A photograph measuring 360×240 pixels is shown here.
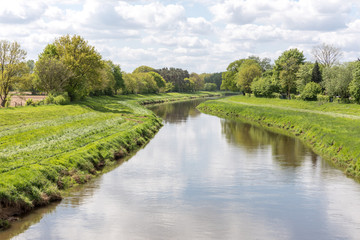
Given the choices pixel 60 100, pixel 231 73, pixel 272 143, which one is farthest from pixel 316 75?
pixel 231 73

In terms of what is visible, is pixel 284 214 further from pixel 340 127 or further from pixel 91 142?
pixel 340 127

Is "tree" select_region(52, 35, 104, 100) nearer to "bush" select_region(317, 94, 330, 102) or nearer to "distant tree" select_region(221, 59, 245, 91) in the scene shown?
"bush" select_region(317, 94, 330, 102)

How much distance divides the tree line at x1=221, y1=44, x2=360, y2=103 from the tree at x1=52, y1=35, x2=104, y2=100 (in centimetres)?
4628

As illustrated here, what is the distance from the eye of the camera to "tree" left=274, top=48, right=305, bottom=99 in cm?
9669

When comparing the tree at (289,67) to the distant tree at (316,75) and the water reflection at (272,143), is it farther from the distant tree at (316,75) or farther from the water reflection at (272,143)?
the water reflection at (272,143)

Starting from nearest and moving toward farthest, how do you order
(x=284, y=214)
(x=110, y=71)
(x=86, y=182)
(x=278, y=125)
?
(x=284, y=214)
(x=86, y=182)
(x=278, y=125)
(x=110, y=71)

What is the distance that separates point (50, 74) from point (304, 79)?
189 ft

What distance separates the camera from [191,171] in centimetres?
2878

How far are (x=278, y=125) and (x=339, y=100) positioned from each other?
2071 centimetres

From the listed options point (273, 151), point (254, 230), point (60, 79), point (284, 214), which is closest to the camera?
point (254, 230)

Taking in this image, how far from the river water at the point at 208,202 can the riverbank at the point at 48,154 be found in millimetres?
923

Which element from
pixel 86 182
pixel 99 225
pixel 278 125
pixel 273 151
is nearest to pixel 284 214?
pixel 99 225

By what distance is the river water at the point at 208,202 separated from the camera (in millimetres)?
17016

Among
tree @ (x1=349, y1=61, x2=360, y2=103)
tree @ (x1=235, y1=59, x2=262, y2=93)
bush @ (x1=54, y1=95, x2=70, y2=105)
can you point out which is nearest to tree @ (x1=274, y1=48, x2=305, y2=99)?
tree @ (x1=235, y1=59, x2=262, y2=93)
